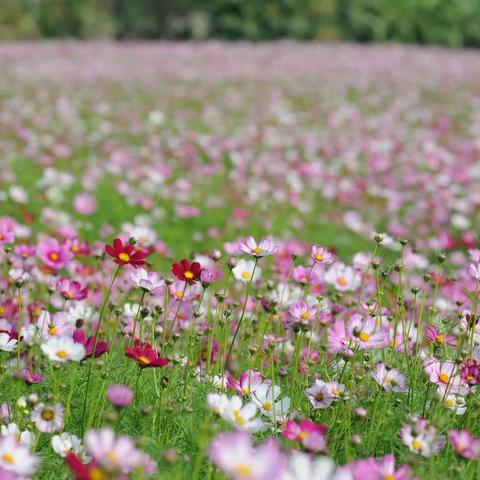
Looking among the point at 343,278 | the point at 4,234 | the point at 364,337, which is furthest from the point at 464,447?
the point at 4,234

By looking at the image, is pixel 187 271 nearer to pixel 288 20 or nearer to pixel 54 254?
pixel 54 254

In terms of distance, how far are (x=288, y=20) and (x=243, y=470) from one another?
24915mm

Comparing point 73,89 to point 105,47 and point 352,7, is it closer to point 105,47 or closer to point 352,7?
point 105,47

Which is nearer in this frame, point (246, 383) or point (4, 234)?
point (246, 383)

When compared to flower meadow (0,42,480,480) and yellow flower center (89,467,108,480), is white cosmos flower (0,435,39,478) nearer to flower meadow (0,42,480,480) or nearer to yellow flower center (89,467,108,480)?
flower meadow (0,42,480,480)

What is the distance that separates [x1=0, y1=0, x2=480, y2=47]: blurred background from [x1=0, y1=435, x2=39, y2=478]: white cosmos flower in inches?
960

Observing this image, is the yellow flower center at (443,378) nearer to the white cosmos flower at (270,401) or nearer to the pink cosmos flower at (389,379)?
the pink cosmos flower at (389,379)

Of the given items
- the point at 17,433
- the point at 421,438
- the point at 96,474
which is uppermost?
the point at 96,474

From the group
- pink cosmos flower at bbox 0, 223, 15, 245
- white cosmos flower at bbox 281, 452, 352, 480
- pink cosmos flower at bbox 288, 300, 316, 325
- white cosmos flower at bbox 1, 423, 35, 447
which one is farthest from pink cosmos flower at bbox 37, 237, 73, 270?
white cosmos flower at bbox 281, 452, 352, 480

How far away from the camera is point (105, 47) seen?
803 inches

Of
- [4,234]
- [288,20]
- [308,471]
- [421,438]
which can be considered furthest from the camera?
[288,20]

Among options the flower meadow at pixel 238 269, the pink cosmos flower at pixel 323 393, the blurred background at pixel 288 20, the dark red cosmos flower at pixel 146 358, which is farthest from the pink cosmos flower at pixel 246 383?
the blurred background at pixel 288 20

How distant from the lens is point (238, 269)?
104 inches

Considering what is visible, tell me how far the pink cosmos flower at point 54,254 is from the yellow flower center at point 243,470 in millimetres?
1642
